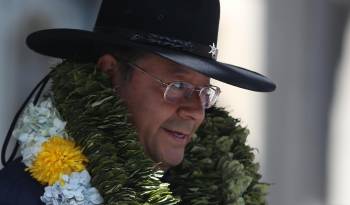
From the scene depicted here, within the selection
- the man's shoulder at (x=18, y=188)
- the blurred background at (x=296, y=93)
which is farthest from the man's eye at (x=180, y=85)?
the blurred background at (x=296, y=93)

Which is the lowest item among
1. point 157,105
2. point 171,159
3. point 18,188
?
point 18,188

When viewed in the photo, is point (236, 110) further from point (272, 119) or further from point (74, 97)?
point (74, 97)

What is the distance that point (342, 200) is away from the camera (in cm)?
506

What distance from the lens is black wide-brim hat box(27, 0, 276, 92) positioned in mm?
2385

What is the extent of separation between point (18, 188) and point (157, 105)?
1.59 ft

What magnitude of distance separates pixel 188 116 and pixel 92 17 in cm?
86

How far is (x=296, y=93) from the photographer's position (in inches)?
181

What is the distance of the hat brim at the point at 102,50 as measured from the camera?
7.68 ft

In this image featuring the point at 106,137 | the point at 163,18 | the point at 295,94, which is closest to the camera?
the point at 106,137

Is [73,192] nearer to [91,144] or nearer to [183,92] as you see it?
[91,144]

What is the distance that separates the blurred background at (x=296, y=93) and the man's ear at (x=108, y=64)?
76 centimetres

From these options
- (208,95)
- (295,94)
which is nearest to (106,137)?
(208,95)

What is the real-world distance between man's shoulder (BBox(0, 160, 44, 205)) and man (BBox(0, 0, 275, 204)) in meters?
0.21

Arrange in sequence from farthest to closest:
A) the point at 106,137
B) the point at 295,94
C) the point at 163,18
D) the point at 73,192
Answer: the point at 295,94
the point at 163,18
the point at 106,137
the point at 73,192
